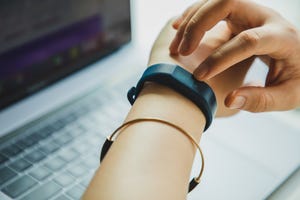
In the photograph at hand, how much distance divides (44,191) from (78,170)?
0.06 meters

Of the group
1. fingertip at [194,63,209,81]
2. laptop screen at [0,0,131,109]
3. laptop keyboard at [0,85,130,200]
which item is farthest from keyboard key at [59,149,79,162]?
fingertip at [194,63,209,81]

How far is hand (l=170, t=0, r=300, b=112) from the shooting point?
1.59ft

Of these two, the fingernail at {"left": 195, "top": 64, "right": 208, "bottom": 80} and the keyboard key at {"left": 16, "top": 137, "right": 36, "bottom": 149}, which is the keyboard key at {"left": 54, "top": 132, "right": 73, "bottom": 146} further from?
the fingernail at {"left": 195, "top": 64, "right": 208, "bottom": 80}

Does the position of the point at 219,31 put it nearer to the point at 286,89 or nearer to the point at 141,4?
the point at 286,89

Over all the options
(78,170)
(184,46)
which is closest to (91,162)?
(78,170)

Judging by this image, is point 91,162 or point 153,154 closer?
point 153,154

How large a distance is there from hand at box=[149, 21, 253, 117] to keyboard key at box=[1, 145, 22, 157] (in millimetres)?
250

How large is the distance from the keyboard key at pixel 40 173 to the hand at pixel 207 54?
0.22 meters

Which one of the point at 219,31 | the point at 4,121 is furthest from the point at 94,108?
the point at 219,31

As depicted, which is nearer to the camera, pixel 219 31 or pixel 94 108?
pixel 219 31

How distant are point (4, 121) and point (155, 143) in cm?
34

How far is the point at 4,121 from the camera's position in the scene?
66 centimetres

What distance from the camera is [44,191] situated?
0.55m

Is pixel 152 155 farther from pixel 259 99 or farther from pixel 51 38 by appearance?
pixel 51 38
